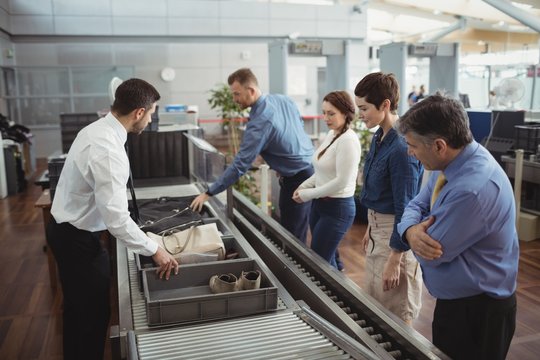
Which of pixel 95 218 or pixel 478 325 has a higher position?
pixel 95 218

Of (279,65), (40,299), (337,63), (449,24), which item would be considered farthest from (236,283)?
(449,24)

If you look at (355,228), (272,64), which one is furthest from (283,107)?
(272,64)

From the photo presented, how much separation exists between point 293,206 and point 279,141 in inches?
19.3

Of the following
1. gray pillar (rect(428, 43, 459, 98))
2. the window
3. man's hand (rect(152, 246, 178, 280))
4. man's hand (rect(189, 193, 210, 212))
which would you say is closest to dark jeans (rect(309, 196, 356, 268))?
man's hand (rect(189, 193, 210, 212))

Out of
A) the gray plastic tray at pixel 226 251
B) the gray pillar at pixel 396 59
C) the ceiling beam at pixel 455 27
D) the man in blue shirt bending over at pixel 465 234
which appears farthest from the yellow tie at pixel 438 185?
the ceiling beam at pixel 455 27

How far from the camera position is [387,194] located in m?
2.05

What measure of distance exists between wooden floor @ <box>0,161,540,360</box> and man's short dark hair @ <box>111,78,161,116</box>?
161 centimetres

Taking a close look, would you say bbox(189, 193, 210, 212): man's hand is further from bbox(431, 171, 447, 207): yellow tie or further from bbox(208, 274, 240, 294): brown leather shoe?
bbox(431, 171, 447, 207): yellow tie

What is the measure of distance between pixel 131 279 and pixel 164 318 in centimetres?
45

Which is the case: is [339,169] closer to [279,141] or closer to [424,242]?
[279,141]

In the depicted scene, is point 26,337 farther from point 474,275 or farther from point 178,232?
point 474,275

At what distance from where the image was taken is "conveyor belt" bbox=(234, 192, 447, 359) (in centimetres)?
149

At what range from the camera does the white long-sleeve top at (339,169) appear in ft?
8.61

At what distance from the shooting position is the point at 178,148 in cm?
415
